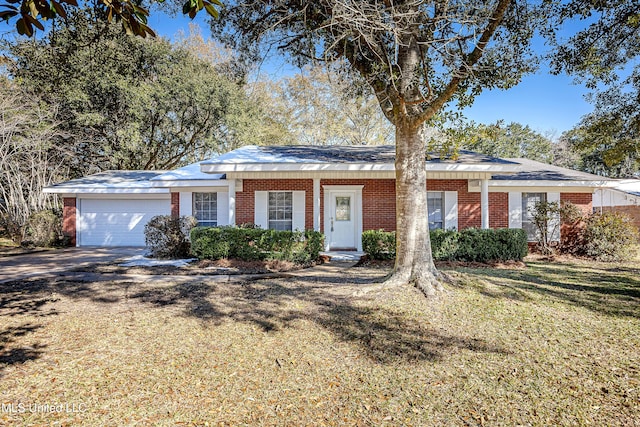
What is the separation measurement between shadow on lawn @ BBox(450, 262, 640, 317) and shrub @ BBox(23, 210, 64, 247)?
17569 millimetres

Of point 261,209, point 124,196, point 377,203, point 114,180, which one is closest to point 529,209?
point 377,203

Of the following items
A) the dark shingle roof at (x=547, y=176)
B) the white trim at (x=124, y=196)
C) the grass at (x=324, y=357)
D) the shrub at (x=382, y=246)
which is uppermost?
the dark shingle roof at (x=547, y=176)

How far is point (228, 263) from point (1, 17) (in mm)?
7658

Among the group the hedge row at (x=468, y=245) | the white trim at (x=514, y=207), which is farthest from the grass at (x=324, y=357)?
the white trim at (x=514, y=207)

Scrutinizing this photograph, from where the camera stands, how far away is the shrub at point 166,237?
1131 cm

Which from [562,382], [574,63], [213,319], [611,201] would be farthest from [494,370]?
[611,201]

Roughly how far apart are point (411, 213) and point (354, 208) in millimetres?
6412

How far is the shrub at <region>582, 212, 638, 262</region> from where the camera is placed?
35.8 ft

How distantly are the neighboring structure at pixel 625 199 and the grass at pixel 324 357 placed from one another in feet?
48.6

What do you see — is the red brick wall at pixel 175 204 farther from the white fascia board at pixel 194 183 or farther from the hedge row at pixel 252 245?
the hedge row at pixel 252 245

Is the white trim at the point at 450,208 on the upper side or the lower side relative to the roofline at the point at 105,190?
lower

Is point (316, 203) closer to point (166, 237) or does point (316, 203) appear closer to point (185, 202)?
point (166, 237)

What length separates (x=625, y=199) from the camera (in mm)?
18719

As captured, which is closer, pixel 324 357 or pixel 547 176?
pixel 324 357
